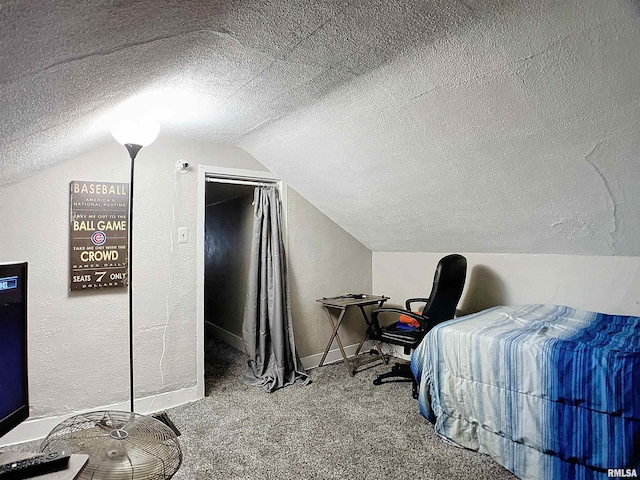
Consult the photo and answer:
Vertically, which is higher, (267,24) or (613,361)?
(267,24)

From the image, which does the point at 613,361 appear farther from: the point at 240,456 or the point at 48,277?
the point at 48,277

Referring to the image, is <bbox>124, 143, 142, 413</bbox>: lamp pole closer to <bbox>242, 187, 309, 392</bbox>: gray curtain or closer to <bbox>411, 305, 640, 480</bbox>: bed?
<bbox>242, 187, 309, 392</bbox>: gray curtain

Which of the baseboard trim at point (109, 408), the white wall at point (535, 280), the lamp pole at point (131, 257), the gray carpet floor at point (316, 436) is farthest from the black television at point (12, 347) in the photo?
the white wall at point (535, 280)

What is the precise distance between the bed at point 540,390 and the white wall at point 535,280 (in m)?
0.21

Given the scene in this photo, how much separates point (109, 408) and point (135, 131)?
1853 mm

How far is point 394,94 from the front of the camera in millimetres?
2102

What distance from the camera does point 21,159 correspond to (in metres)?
1.92

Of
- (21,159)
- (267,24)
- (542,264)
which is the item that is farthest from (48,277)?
(542,264)

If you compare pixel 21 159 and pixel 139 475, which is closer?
pixel 139 475

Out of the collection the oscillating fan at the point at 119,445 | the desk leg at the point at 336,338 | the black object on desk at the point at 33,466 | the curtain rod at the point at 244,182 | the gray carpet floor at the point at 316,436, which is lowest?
the gray carpet floor at the point at 316,436

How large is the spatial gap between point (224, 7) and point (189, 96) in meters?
1.01

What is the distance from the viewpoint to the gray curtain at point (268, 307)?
3.37 metres

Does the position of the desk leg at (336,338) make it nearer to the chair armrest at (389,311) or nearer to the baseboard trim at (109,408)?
the chair armrest at (389,311)

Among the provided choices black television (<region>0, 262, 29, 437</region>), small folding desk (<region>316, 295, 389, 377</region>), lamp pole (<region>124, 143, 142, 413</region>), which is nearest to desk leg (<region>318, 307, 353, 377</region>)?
small folding desk (<region>316, 295, 389, 377</region>)
